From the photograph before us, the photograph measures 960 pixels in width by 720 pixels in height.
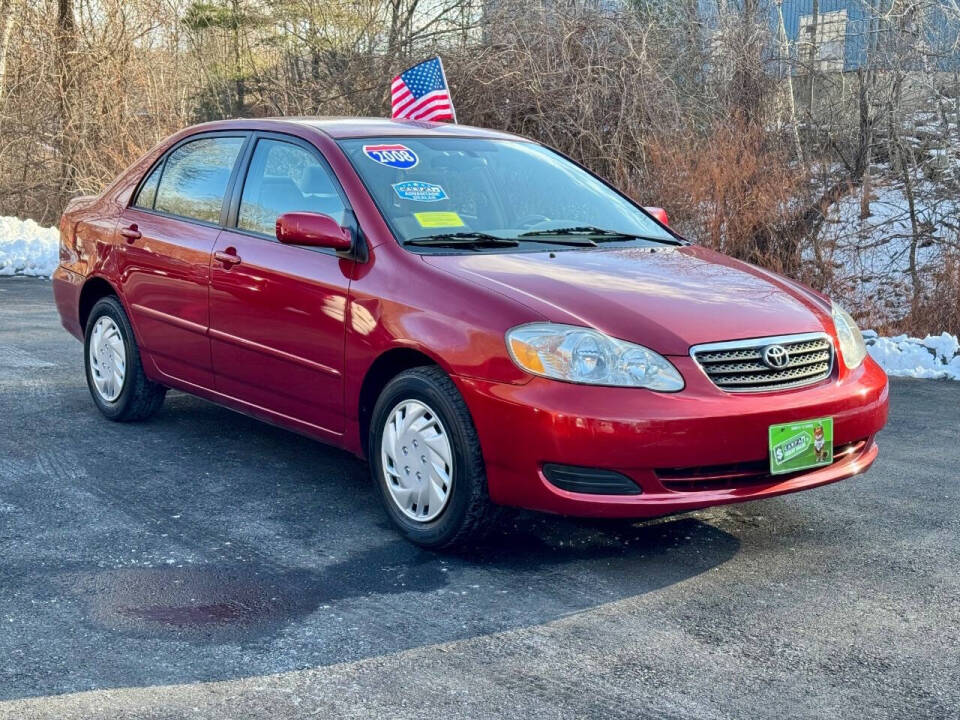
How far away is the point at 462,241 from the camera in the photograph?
5.02m

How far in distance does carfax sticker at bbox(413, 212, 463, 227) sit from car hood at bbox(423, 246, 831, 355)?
30 cm

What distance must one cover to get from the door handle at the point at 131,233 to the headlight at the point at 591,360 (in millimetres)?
2832

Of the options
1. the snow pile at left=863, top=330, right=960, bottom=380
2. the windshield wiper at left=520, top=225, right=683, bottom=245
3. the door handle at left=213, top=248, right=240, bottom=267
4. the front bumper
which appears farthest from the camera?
the snow pile at left=863, top=330, right=960, bottom=380

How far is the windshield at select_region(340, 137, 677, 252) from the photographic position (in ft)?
16.8

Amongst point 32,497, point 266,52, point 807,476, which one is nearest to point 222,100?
point 266,52

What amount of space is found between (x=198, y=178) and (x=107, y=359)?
120cm

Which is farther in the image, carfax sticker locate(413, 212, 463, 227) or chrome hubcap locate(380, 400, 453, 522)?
carfax sticker locate(413, 212, 463, 227)

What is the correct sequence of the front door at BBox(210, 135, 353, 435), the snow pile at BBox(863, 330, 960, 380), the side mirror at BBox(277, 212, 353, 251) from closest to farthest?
the side mirror at BBox(277, 212, 353, 251) < the front door at BBox(210, 135, 353, 435) < the snow pile at BBox(863, 330, 960, 380)

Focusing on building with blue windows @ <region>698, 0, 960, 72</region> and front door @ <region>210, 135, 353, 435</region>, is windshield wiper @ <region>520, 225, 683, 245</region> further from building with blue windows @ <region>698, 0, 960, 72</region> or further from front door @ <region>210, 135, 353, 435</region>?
building with blue windows @ <region>698, 0, 960, 72</region>

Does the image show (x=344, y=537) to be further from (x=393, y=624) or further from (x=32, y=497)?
(x=32, y=497)

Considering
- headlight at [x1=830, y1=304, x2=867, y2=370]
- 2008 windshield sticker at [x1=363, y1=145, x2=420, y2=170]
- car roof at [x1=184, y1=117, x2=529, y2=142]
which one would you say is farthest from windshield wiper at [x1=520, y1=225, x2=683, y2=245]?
headlight at [x1=830, y1=304, x2=867, y2=370]

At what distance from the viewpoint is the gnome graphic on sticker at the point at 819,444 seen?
443 centimetres

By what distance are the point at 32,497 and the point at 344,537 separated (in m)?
1.45

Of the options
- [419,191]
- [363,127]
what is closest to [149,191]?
[363,127]
